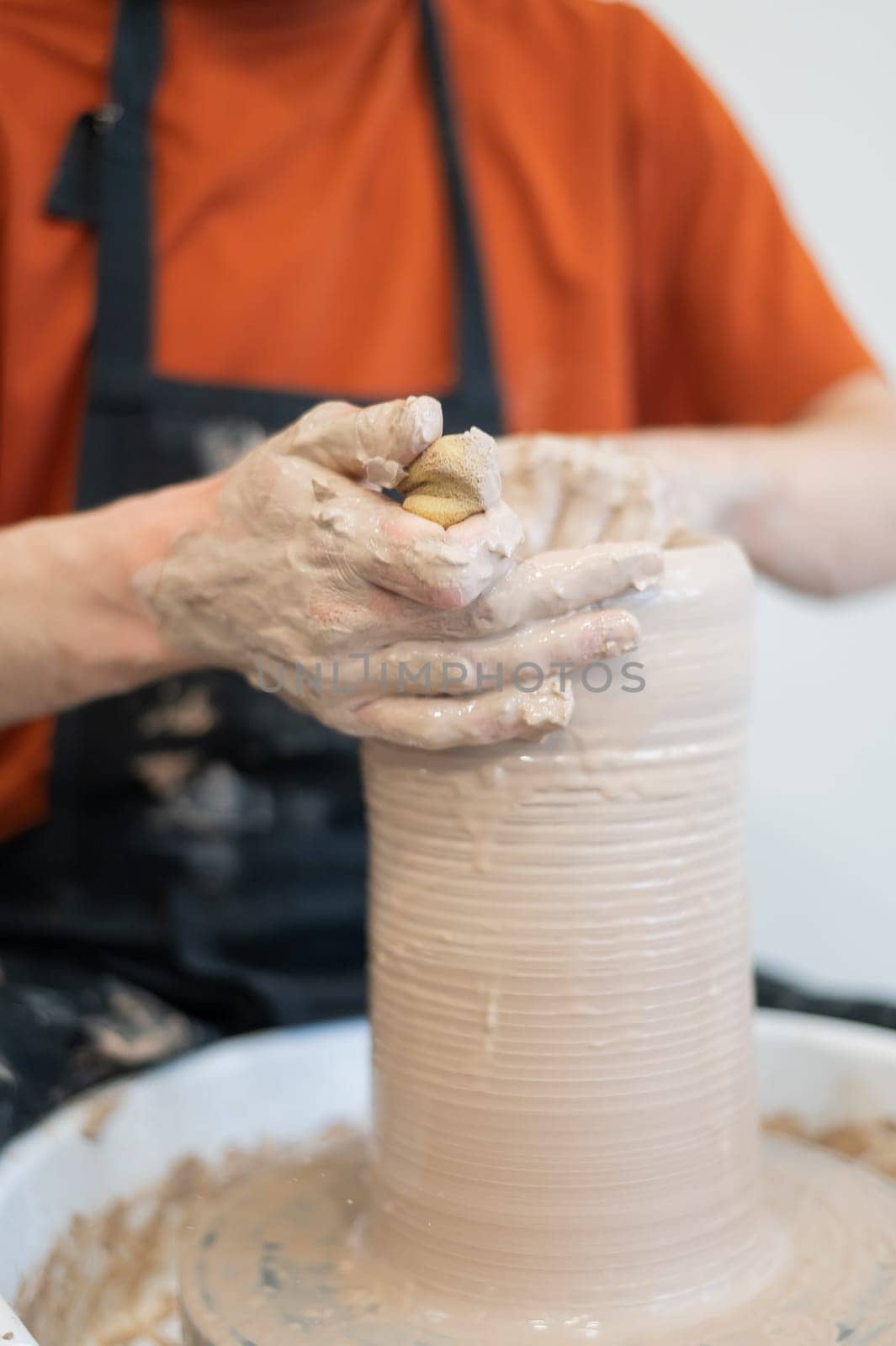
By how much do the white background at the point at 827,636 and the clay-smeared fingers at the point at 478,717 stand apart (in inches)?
52.6

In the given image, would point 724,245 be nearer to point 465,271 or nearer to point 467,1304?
point 465,271

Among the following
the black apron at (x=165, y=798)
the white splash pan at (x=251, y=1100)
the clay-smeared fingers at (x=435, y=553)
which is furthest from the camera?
the black apron at (x=165, y=798)

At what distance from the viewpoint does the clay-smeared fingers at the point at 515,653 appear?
0.69m

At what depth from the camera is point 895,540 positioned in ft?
4.22

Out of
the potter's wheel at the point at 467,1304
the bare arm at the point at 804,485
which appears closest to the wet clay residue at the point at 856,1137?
the potter's wheel at the point at 467,1304

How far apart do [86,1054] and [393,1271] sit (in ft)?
1.11

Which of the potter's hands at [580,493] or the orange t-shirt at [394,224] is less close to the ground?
the orange t-shirt at [394,224]

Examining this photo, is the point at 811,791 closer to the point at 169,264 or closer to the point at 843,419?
the point at 843,419

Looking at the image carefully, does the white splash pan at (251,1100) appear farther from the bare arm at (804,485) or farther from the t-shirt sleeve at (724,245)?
the t-shirt sleeve at (724,245)

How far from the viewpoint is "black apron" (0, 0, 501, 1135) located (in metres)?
1.14

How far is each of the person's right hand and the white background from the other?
1.33 meters

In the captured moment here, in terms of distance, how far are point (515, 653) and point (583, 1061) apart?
229 millimetres

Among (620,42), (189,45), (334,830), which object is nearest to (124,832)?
(334,830)

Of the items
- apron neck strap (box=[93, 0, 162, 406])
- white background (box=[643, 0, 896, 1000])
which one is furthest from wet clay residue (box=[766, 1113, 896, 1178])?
white background (box=[643, 0, 896, 1000])
